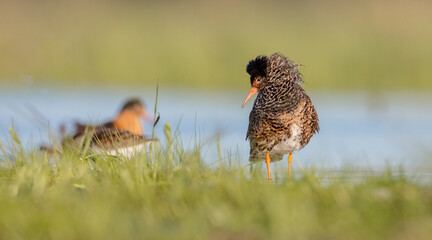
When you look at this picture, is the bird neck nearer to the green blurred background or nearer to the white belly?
the white belly

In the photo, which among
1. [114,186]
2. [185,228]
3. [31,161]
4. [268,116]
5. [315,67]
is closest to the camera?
[185,228]

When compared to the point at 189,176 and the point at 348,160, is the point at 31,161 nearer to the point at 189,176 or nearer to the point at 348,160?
the point at 189,176

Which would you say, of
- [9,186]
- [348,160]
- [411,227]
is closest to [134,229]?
[9,186]

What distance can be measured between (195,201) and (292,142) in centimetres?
175

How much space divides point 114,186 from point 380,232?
5.98 ft

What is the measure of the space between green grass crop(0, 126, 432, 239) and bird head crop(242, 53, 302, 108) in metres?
0.96

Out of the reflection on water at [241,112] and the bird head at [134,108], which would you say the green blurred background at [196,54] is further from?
the bird head at [134,108]

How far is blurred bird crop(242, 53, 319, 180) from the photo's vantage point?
253 inches

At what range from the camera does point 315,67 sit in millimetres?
18125

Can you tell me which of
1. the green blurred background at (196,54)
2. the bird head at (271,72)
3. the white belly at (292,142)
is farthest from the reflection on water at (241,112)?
the white belly at (292,142)

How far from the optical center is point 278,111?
6.46 meters

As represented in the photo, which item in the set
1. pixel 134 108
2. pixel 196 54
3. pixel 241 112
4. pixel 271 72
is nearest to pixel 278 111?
pixel 271 72

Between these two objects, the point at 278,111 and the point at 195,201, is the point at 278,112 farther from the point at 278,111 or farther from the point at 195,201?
the point at 195,201

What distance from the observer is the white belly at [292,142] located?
640cm
